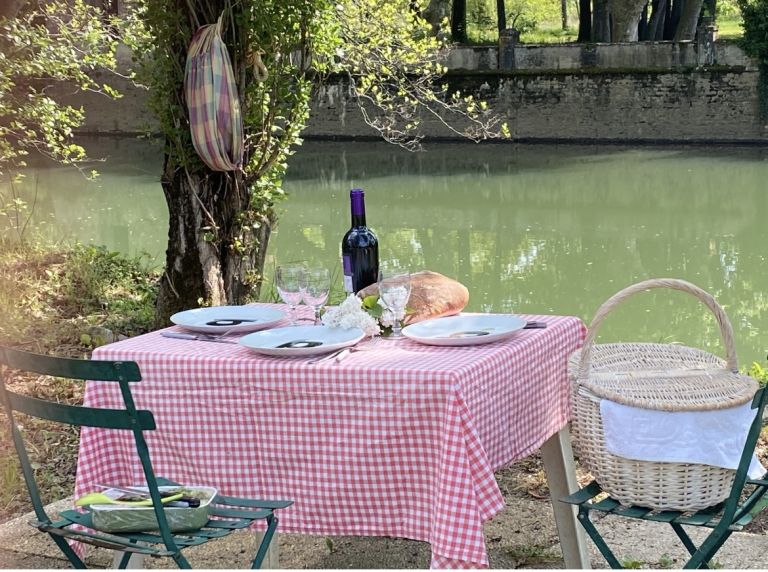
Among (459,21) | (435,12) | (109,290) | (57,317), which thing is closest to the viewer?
(57,317)

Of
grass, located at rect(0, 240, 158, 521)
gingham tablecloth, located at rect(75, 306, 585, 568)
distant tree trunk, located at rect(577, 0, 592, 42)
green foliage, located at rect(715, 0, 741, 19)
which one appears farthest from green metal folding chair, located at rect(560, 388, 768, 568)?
green foliage, located at rect(715, 0, 741, 19)

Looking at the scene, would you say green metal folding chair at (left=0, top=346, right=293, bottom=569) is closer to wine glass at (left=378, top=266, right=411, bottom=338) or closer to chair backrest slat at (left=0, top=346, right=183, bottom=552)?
chair backrest slat at (left=0, top=346, right=183, bottom=552)

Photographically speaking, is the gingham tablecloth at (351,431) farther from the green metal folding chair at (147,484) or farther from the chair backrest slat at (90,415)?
the chair backrest slat at (90,415)

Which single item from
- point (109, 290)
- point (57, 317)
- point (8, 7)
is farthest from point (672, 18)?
point (57, 317)

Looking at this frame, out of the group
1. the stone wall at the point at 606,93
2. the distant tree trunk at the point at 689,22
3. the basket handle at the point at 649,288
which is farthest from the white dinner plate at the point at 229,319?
the distant tree trunk at the point at 689,22

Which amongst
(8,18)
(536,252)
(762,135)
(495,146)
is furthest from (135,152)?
(8,18)

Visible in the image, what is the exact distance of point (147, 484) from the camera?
2.56 metres

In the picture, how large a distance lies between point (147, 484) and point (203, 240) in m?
3.77

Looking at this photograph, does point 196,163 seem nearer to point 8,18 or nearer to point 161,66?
point 161,66

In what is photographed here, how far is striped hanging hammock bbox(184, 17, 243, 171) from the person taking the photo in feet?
18.8

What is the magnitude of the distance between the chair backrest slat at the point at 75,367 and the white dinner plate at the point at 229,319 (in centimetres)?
69

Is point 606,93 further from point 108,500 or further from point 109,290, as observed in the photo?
point 108,500

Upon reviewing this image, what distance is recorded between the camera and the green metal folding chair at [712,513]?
2582 millimetres

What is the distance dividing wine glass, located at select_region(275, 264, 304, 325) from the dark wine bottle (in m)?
0.13
